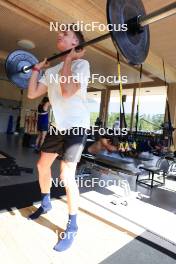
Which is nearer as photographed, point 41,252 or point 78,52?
point 41,252

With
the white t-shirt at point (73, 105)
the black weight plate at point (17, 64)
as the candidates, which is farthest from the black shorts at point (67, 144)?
the black weight plate at point (17, 64)

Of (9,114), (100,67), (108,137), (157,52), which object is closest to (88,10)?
(108,137)

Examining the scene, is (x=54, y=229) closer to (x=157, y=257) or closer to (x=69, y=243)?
(x=69, y=243)

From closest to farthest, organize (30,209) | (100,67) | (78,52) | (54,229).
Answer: (78,52) → (54,229) → (30,209) → (100,67)

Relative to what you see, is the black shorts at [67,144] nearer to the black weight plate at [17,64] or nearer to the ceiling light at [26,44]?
the black weight plate at [17,64]

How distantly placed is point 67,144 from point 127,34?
0.80m

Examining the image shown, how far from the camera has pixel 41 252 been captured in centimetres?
140

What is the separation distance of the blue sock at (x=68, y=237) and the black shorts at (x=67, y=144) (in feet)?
1.34

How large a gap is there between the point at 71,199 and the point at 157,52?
4.01 meters

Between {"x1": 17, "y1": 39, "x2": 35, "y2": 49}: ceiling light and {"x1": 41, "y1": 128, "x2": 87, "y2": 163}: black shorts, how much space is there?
13.1 feet

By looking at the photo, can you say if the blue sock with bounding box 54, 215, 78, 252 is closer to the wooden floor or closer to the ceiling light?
the wooden floor

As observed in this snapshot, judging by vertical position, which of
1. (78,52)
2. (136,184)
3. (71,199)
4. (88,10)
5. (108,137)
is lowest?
(136,184)

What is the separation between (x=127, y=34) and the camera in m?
1.45

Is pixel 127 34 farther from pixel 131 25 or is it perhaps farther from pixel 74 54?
pixel 74 54
